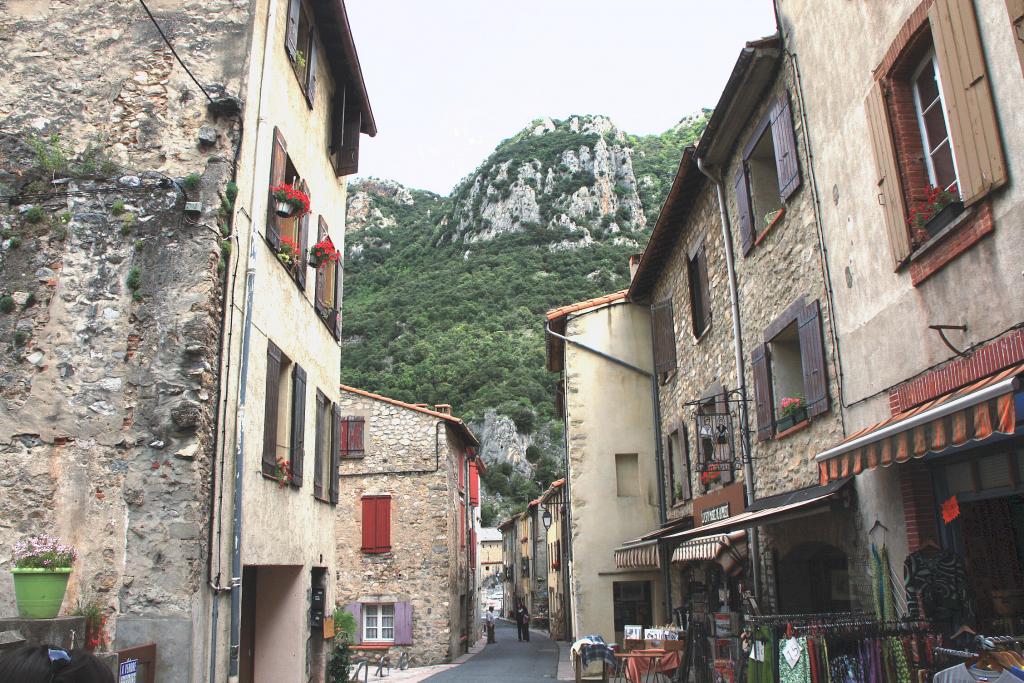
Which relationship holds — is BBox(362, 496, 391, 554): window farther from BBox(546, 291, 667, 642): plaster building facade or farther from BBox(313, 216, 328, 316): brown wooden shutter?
BBox(313, 216, 328, 316): brown wooden shutter

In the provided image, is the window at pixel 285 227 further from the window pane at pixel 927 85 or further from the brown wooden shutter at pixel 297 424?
the window pane at pixel 927 85

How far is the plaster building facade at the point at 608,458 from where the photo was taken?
663 inches

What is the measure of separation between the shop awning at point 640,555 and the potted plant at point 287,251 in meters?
6.99

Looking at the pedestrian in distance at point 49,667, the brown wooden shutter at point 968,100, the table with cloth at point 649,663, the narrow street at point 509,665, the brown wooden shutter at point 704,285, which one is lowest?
the narrow street at point 509,665

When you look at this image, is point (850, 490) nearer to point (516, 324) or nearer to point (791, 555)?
point (791, 555)

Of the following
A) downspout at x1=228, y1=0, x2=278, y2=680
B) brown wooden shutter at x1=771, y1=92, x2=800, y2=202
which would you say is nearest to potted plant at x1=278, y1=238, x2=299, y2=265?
downspout at x1=228, y1=0, x2=278, y2=680

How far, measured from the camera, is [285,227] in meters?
9.88

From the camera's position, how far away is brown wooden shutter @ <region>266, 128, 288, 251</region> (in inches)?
348

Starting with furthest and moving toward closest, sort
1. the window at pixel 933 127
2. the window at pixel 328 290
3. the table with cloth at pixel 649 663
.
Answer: the table with cloth at pixel 649 663 < the window at pixel 328 290 < the window at pixel 933 127

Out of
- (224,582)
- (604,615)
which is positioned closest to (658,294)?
(604,615)

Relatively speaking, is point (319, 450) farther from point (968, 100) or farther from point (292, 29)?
point (968, 100)

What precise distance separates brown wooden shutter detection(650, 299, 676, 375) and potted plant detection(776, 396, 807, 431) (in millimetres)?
6294

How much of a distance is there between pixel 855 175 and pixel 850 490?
2.86 meters

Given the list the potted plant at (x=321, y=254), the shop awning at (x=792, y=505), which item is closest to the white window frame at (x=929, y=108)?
the shop awning at (x=792, y=505)
